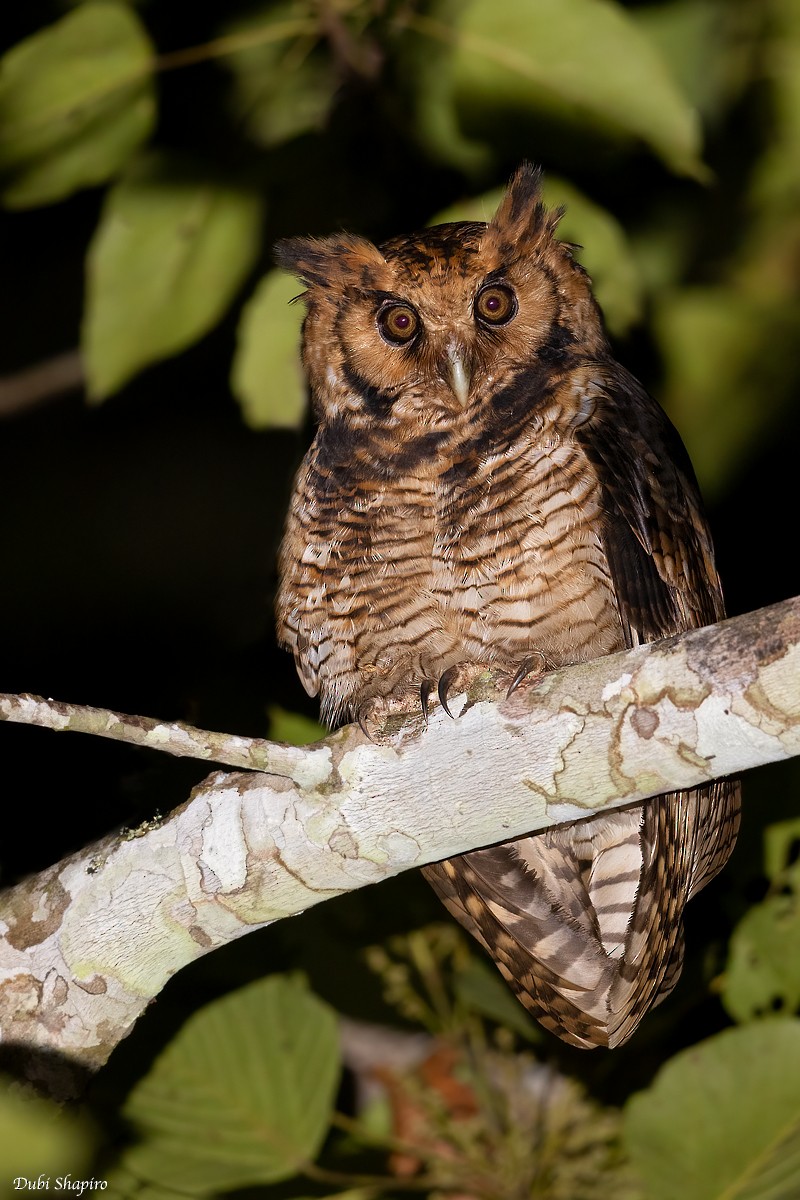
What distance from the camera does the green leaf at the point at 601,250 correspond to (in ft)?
8.46

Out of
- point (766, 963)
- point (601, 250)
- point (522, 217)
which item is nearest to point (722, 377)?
point (601, 250)

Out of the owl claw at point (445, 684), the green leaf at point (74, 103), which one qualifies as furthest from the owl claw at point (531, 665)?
the green leaf at point (74, 103)

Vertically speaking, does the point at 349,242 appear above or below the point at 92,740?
above

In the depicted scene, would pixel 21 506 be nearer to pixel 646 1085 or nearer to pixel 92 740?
pixel 92 740

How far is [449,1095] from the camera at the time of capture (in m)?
2.71

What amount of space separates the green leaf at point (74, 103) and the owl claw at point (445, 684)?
4.63 feet

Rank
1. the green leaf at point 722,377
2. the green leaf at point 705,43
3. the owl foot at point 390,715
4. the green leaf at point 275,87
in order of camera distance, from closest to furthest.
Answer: the owl foot at point 390,715 < the green leaf at point 275,87 < the green leaf at point 722,377 < the green leaf at point 705,43

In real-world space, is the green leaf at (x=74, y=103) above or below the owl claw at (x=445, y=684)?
above

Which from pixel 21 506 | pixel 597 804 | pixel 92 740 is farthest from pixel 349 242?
pixel 21 506

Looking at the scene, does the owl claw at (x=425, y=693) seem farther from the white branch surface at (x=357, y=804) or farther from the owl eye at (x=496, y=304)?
the owl eye at (x=496, y=304)

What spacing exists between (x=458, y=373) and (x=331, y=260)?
0.43 m

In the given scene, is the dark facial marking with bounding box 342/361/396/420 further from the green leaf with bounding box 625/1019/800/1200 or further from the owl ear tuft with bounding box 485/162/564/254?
the green leaf with bounding box 625/1019/800/1200

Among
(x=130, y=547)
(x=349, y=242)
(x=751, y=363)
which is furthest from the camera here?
(x=130, y=547)

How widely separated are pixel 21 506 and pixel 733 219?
2561 mm
